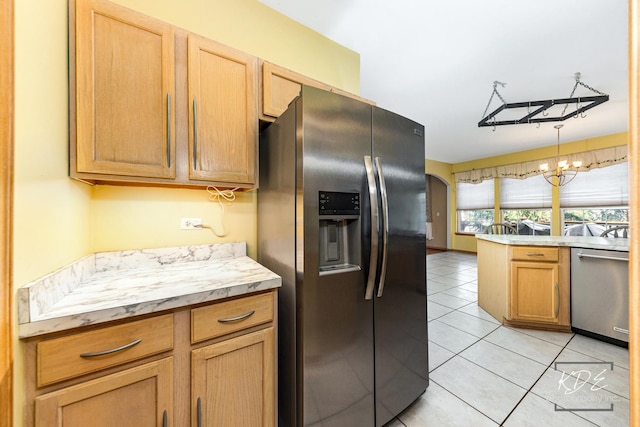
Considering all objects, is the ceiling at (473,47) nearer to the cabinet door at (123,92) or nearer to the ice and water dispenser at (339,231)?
the cabinet door at (123,92)

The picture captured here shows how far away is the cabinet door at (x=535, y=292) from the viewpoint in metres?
2.42

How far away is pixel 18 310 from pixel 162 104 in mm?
1003

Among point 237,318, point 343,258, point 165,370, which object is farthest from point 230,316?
point 343,258

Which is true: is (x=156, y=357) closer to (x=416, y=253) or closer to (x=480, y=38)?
(x=416, y=253)

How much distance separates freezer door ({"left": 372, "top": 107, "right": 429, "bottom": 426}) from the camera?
4.37ft

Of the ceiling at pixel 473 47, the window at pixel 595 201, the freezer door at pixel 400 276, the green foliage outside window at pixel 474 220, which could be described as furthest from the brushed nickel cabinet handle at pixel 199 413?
the green foliage outside window at pixel 474 220

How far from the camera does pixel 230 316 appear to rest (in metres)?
1.04

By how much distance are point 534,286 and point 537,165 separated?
15.2 feet

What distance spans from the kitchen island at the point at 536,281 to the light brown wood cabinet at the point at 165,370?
2.70 m

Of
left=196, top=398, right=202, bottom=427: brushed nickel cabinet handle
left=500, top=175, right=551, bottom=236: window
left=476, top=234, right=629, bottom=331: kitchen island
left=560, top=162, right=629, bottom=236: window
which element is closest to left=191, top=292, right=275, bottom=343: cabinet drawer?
left=196, top=398, right=202, bottom=427: brushed nickel cabinet handle

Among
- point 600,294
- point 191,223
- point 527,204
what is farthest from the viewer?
point 527,204

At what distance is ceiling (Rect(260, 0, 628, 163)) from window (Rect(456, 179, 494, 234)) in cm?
302

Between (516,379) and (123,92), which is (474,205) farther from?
(123,92)

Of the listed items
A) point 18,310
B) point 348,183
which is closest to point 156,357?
point 18,310
